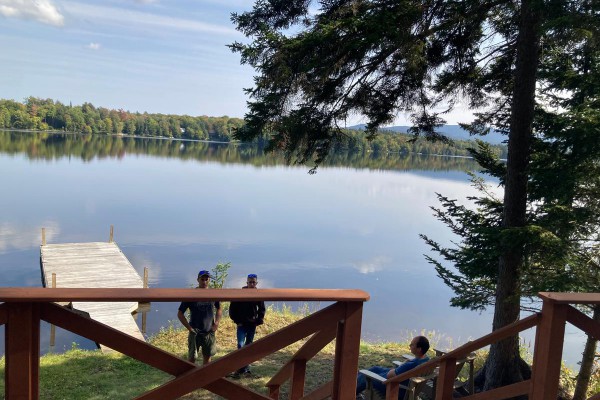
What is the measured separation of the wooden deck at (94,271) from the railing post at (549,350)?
1429cm

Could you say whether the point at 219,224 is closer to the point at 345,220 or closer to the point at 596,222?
the point at 345,220

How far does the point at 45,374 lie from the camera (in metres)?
8.27

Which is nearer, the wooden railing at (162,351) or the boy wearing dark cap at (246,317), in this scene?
the wooden railing at (162,351)

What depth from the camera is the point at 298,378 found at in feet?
10.4

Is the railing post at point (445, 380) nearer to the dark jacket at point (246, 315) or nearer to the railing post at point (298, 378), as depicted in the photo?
the railing post at point (298, 378)

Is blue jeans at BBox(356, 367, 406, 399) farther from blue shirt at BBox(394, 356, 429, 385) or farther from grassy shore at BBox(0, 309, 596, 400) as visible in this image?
grassy shore at BBox(0, 309, 596, 400)

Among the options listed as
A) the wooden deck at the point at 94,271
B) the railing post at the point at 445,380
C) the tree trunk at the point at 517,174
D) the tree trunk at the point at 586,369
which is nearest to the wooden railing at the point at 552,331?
the railing post at the point at 445,380

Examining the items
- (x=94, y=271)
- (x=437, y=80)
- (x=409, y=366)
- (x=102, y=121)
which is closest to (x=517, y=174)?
(x=437, y=80)

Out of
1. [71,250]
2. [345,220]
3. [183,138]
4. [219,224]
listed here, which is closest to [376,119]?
[71,250]

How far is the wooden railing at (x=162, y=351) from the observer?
1932 mm

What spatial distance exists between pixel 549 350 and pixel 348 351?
1.08 metres

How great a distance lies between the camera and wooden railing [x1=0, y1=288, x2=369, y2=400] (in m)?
1.93

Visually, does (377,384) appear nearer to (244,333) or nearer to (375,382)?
(375,382)

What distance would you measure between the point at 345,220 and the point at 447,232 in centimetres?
769
